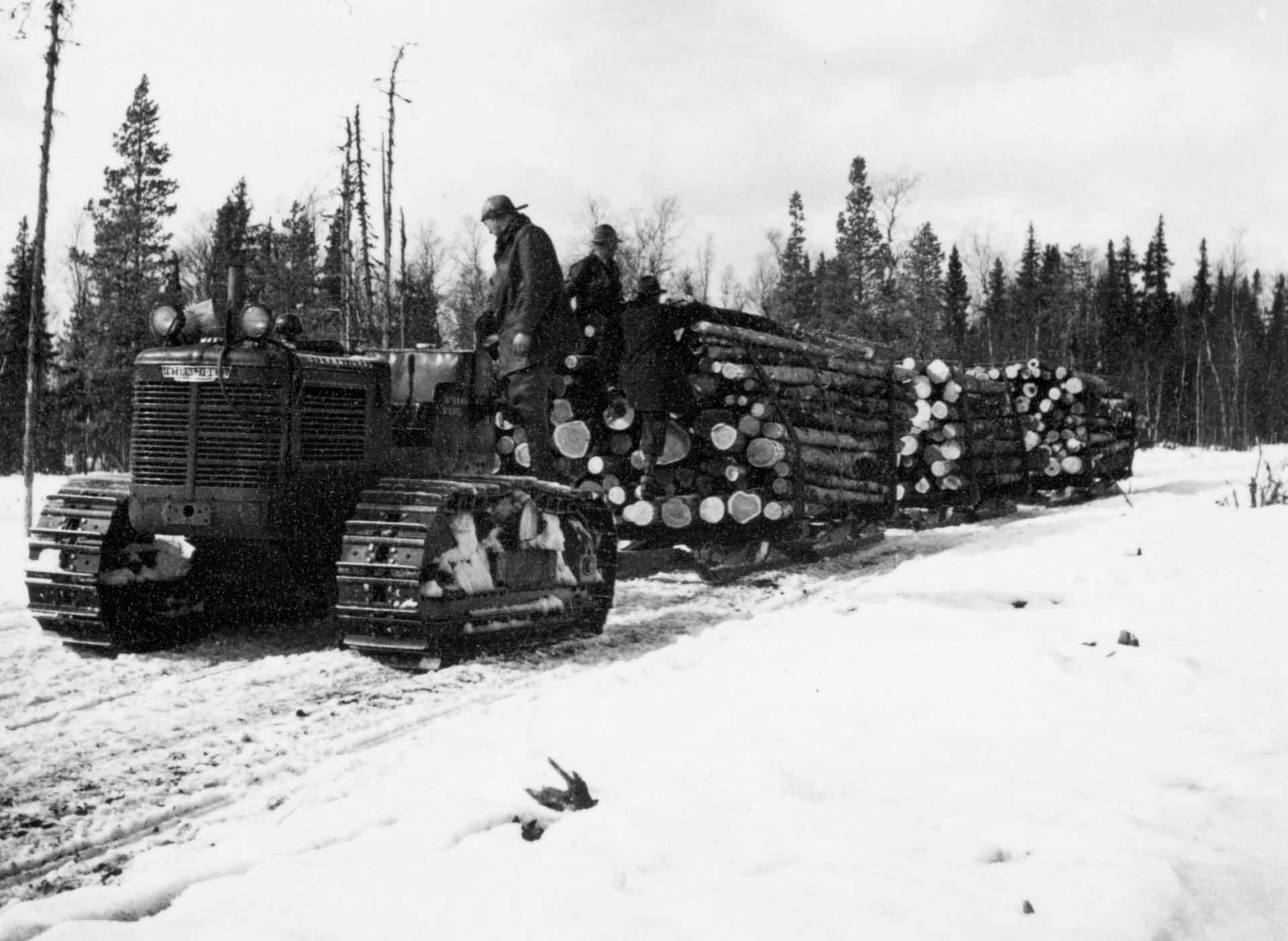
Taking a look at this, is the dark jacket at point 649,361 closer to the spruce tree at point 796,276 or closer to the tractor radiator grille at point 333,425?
the tractor radiator grille at point 333,425

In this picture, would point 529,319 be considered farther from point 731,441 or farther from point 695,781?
point 695,781

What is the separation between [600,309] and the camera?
9.04 meters

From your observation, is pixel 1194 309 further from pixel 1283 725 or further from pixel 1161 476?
pixel 1283 725

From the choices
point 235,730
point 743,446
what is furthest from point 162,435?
point 743,446

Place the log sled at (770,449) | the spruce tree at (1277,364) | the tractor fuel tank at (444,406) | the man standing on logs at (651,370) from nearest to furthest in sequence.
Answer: the tractor fuel tank at (444,406) → the man standing on logs at (651,370) → the log sled at (770,449) → the spruce tree at (1277,364)

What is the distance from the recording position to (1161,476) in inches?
776

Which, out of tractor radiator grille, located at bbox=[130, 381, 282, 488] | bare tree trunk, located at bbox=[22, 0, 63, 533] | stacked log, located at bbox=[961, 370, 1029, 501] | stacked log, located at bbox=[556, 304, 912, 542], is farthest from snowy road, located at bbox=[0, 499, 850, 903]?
bare tree trunk, located at bbox=[22, 0, 63, 533]

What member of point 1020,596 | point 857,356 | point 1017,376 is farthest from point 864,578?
point 1017,376

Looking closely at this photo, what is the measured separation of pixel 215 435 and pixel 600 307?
4239 mm

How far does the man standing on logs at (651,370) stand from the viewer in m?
8.86

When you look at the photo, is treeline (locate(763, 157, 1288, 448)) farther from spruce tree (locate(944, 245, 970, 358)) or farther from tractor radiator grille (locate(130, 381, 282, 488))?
tractor radiator grille (locate(130, 381, 282, 488))

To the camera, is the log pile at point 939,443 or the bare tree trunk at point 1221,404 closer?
the log pile at point 939,443

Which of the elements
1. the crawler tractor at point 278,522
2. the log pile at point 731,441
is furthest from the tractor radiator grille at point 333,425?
the log pile at point 731,441

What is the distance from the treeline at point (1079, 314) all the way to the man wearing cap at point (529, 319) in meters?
44.3
